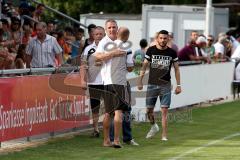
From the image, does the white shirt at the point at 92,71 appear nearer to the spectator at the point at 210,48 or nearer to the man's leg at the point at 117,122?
the man's leg at the point at 117,122

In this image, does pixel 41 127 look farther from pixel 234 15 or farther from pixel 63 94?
pixel 234 15

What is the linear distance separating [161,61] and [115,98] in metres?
1.81

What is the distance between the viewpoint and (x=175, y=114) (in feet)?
66.6

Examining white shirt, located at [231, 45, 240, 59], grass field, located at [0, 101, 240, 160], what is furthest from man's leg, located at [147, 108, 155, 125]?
white shirt, located at [231, 45, 240, 59]

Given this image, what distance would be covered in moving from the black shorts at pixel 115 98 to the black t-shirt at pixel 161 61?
1.49 meters

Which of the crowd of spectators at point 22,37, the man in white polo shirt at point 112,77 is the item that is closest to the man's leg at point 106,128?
the man in white polo shirt at point 112,77

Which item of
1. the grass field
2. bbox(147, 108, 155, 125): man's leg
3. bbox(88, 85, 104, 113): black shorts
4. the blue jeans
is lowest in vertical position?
the grass field

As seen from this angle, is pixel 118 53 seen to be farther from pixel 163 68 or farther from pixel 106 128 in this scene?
pixel 163 68

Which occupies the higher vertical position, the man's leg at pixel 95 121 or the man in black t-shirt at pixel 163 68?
the man in black t-shirt at pixel 163 68

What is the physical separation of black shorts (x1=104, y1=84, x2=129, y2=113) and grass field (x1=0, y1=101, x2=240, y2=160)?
72 cm

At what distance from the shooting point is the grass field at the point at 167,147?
12922 mm

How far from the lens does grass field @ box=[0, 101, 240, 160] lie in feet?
42.4

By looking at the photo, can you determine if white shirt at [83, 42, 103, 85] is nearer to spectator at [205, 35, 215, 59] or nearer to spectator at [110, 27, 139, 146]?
A: spectator at [110, 27, 139, 146]

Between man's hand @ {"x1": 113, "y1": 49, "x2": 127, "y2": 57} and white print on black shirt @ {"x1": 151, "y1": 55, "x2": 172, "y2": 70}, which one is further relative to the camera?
white print on black shirt @ {"x1": 151, "y1": 55, "x2": 172, "y2": 70}
